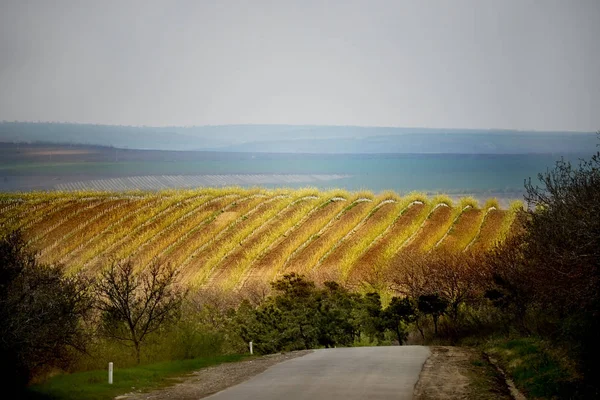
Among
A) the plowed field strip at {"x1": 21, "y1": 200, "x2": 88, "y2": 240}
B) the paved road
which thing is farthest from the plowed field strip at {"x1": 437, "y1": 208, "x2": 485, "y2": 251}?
the plowed field strip at {"x1": 21, "y1": 200, "x2": 88, "y2": 240}

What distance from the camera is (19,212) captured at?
3059 inches

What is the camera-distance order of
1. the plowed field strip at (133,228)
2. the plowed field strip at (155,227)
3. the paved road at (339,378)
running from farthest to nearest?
the plowed field strip at (155,227), the plowed field strip at (133,228), the paved road at (339,378)

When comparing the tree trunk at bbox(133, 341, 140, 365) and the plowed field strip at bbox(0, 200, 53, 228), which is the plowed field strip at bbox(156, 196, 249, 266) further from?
the tree trunk at bbox(133, 341, 140, 365)

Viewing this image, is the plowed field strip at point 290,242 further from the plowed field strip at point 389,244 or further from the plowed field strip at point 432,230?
the plowed field strip at point 432,230

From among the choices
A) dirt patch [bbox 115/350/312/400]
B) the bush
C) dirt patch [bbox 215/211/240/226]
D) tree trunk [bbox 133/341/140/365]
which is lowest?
tree trunk [bbox 133/341/140/365]

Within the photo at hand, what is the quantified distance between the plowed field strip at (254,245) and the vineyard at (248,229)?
10 cm

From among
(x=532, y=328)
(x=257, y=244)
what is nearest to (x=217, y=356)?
(x=532, y=328)

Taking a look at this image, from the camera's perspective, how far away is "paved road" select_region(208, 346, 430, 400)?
21516 millimetres

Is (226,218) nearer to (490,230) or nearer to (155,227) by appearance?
(155,227)

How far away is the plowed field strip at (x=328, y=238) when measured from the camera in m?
63.0

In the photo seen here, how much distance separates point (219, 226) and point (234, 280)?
47.2 feet

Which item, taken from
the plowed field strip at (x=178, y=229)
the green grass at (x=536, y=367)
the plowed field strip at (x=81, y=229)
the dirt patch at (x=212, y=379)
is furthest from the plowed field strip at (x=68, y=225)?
the green grass at (x=536, y=367)

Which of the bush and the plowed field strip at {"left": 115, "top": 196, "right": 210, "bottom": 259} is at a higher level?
the bush

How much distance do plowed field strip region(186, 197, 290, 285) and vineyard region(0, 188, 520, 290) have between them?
0.10 m
